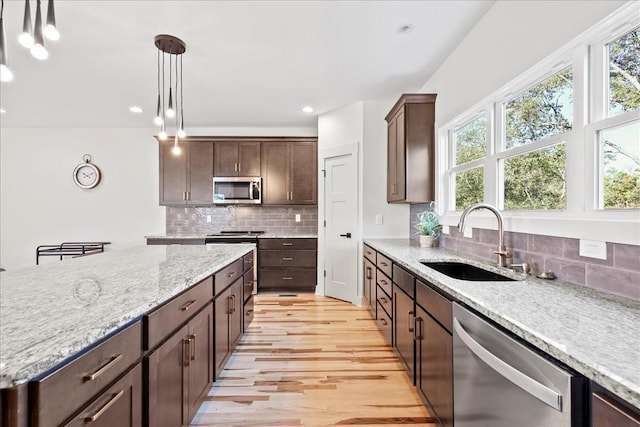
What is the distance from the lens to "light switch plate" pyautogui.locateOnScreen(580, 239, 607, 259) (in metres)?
1.22

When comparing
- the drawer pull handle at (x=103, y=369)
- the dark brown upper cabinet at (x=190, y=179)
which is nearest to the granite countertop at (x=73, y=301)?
the drawer pull handle at (x=103, y=369)

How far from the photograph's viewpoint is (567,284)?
1.37 meters

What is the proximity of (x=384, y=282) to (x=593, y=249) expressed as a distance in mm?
1561

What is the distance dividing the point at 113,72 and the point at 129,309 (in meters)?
3.14

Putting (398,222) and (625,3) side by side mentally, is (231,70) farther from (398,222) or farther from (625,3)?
(625,3)

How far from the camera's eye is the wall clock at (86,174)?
4.91 m

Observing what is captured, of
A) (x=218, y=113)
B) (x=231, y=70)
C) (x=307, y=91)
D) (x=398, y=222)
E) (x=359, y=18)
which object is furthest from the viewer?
(x=218, y=113)

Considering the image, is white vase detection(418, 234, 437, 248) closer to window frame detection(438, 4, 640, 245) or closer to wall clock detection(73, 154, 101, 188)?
window frame detection(438, 4, 640, 245)

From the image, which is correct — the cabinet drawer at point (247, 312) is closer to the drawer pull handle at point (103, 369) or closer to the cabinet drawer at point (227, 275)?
the cabinet drawer at point (227, 275)

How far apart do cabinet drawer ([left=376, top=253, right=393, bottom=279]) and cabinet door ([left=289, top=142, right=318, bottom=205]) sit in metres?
1.99

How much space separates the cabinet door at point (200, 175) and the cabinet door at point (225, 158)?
96mm

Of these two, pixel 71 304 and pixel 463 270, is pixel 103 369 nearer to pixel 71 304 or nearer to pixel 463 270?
pixel 71 304

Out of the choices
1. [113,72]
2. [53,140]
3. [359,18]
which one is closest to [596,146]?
[359,18]

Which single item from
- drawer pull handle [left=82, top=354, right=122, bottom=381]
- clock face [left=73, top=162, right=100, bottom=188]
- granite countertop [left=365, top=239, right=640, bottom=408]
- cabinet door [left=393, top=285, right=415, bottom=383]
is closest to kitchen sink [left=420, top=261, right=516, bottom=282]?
cabinet door [left=393, top=285, right=415, bottom=383]
